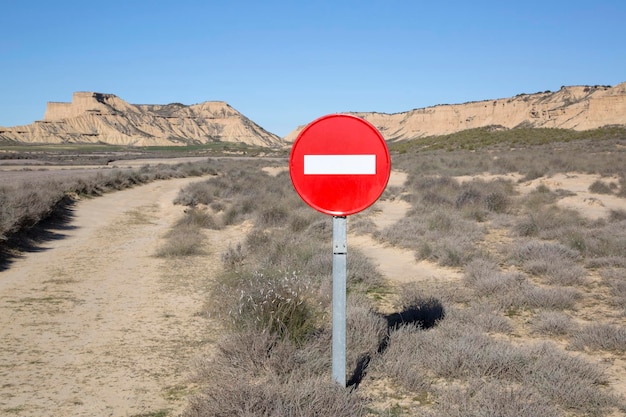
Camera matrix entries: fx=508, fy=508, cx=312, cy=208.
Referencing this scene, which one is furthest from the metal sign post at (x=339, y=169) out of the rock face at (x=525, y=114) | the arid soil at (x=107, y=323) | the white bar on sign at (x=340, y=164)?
the rock face at (x=525, y=114)

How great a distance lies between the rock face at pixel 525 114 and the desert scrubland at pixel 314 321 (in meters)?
74.4

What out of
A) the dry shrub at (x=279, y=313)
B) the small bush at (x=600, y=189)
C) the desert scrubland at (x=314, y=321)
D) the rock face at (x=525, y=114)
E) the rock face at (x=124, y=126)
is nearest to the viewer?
the desert scrubland at (x=314, y=321)

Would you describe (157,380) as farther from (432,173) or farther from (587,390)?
(432,173)

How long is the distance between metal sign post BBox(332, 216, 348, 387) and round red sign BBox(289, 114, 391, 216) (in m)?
0.11

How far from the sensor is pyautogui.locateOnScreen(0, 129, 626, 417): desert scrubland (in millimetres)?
3568

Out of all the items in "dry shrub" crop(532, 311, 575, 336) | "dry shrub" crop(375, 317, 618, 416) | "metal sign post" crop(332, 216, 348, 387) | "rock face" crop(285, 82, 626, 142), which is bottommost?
"dry shrub" crop(532, 311, 575, 336)

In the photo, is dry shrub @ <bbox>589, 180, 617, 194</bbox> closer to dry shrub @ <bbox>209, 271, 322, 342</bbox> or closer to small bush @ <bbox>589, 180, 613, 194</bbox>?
small bush @ <bbox>589, 180, 613, 194</bbox>

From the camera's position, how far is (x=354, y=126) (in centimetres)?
296

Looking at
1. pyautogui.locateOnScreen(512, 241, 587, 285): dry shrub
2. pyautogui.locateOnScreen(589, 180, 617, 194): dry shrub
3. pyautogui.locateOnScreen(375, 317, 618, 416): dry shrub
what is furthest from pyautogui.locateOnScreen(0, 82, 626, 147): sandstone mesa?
pyautogui.locateOnScreen(375, 317, 618, 416): dry shrub

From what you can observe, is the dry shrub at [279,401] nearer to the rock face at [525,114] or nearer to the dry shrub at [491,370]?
the dry shrub at [491,370]

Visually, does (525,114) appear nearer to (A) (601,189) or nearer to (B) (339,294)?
(A) (601,189)

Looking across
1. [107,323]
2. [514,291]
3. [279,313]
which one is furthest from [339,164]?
[514,291]

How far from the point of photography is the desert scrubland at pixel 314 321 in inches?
140

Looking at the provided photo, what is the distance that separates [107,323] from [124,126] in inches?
6862
